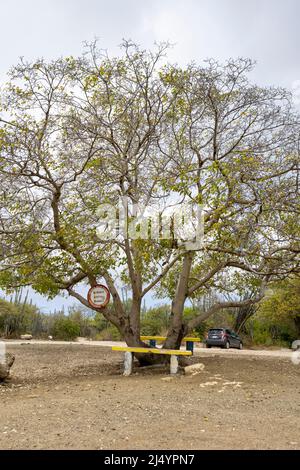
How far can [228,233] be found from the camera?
915 centimetres

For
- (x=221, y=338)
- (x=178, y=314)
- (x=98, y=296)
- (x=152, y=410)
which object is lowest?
(x=152, y=410)

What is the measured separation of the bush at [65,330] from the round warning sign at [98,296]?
17667 mm

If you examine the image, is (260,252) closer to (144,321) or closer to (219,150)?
(219,150)

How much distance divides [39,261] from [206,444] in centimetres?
605

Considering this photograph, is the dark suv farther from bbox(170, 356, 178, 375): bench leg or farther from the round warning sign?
the round warning sign

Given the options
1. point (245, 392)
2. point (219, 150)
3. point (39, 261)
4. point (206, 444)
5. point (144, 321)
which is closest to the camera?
point (206, 444)

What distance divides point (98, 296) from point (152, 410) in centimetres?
443

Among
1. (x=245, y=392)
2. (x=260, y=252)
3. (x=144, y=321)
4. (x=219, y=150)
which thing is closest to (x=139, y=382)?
(x=245, y=392)

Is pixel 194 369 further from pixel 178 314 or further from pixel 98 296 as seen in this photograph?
pixel 98 296

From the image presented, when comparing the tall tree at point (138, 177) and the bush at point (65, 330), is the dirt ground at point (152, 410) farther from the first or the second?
the bush at point (65, 330)

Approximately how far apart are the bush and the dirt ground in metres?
16.3

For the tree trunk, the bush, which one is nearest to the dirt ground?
the tree trunk

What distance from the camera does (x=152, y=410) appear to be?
6.29 m

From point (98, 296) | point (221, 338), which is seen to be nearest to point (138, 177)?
point (98, 296)
